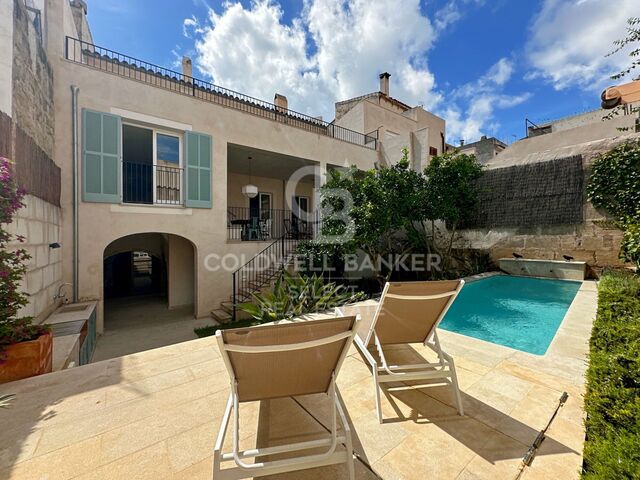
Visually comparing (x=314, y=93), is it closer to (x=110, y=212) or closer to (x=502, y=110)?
(x=110, y=212)

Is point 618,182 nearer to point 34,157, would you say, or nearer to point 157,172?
point 157,172

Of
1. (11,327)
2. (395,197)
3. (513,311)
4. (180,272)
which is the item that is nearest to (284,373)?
(11,327)

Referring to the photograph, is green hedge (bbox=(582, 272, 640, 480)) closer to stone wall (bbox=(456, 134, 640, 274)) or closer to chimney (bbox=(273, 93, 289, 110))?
stone wall (bbox=(456, 134, 640, 274))

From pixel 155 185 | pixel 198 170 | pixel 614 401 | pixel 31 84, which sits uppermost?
pixel 31 84

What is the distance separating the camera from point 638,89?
15.3 feet

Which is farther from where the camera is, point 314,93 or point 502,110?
point 502,110

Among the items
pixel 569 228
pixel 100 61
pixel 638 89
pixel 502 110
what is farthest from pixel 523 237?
pixel 100 61

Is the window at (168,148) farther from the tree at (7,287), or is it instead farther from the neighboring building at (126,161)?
the tree at (7,287)

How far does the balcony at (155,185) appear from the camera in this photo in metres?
7.73

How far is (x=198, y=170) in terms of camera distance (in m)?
8.02

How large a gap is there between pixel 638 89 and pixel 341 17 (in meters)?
8.67

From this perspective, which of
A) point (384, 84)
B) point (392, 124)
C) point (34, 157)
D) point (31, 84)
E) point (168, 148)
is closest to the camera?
point (34, 157)

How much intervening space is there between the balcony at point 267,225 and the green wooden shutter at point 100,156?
377cm

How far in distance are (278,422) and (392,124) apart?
54.3 feet
